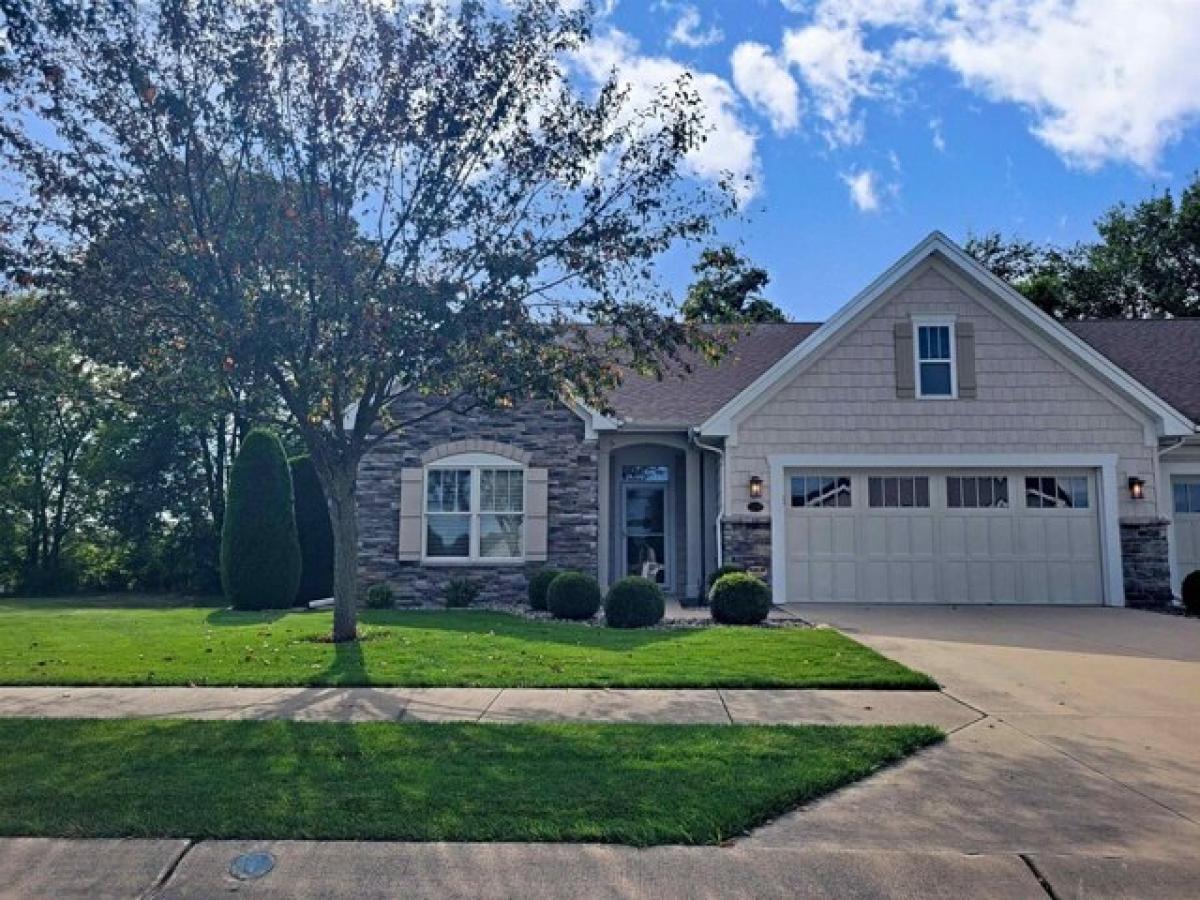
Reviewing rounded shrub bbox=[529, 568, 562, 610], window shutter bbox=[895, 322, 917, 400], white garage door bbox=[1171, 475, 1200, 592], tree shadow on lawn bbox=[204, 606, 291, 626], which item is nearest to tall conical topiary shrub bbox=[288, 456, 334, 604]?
tree shadow on lawn bbox=[204, 606, 291, 626]

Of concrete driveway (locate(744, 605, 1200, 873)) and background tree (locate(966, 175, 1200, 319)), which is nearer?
concrete driveway (locate(744, 605, 1200, 873))

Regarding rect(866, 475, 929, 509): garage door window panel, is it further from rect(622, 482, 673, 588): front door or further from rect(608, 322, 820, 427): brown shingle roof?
rect(622, 482, 673, 588): front door

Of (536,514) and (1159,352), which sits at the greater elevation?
(1159,352)

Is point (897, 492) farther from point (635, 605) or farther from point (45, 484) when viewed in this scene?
point (45, 484)

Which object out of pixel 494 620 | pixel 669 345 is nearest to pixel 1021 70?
pixel 669 345

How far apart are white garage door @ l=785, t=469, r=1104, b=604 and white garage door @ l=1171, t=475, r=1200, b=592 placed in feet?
5.93

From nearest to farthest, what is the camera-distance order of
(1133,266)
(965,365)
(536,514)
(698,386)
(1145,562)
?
(1145,562), (965,365), (536,514), (698,386), (1133,266)

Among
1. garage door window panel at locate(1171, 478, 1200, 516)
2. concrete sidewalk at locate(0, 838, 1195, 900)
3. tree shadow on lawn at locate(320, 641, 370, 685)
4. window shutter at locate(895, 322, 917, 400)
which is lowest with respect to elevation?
concrete sidewalk at locate(0, 838, 1195, 900)

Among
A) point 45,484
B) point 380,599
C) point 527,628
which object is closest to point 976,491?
point 527,628

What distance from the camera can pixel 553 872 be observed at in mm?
3791

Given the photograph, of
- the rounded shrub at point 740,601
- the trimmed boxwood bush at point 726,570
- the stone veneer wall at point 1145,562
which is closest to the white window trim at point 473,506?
the trimmed boxwood bush at point 726,570

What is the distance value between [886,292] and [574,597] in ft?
23.7

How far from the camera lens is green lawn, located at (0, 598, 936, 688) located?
7754 millimetres

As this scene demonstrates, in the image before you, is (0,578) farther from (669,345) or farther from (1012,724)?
(1012,724)
